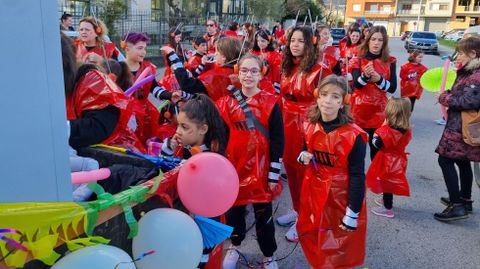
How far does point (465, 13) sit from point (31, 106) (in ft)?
256

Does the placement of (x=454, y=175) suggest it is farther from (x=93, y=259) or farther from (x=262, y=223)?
(x=93, y=259)

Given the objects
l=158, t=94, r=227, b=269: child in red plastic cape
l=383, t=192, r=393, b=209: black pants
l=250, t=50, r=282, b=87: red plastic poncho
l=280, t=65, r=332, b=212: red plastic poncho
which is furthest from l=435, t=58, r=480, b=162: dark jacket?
l=158, t=94, r=227, b=269: child in red plastic cape

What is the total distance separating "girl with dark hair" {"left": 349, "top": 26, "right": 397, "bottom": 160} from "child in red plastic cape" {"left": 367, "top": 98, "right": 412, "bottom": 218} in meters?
0.65

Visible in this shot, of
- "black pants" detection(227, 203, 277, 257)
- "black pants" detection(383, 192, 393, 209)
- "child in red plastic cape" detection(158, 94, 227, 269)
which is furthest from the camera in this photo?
"black pants" detection(383, 192, 393, 209)

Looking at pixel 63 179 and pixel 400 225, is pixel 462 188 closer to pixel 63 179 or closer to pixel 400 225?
pixel 400 225

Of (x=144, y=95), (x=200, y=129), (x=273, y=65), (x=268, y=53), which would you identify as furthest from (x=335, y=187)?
(x=268, y=53)

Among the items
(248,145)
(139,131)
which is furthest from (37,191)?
(139,131)

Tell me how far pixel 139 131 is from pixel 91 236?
8.14 ft

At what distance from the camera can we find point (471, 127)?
12.0 feet

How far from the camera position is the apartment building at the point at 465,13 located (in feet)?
216

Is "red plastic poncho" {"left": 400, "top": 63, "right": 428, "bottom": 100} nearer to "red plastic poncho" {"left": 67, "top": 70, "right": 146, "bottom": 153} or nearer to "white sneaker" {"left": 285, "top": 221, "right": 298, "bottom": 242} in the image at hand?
"white sneaker" {"left": 285, "top": 221, "right": 298, "bottom": 242}

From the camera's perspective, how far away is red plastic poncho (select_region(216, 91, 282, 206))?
9.24ft

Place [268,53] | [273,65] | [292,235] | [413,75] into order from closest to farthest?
1. [292,235]
2. [273,65]
3. [268,53]
4. [413,75]

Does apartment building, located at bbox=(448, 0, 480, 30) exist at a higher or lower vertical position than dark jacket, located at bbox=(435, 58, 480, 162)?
higher
